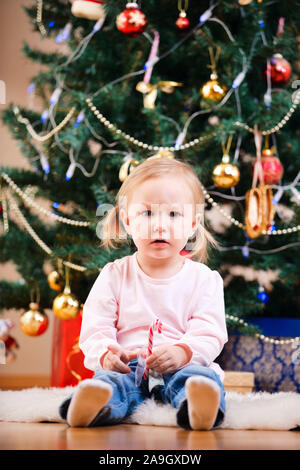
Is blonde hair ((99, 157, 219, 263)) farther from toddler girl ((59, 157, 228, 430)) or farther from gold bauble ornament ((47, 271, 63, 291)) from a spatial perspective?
gold bauble ornament ((47, 271, 63, 291))

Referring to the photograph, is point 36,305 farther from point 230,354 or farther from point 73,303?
point 230,354

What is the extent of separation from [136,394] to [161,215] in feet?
1.01

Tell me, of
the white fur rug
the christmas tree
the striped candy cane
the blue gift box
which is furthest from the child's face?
the blue gift box

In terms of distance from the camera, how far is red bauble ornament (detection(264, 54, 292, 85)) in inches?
61.9

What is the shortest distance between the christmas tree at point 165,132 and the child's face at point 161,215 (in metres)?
0.40

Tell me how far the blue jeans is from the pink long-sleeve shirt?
59mm

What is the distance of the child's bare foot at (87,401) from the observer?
2.79 feet

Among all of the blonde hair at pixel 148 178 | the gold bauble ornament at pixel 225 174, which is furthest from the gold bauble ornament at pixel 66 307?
the gold bauble ornament at pixel 225 174

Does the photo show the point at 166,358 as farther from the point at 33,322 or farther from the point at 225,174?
the point at 33,322

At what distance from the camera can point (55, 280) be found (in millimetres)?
1650

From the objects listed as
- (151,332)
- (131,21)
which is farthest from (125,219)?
(131,21)

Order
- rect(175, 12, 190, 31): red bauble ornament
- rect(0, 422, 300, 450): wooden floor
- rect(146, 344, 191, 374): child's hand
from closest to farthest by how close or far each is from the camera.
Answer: rect(0, 422, 300, 450): wooden floor < rect(146, 344, 191, 374): child's hand < rect(175, 12, 190, 31): red bauble ornament

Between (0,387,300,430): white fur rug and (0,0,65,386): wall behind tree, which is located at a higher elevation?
(0,0,65,386): wall behind tree

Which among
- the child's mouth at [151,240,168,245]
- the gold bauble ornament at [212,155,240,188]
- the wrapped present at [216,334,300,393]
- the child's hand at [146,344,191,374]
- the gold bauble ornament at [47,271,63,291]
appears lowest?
the child's hand at [146,344,191,374]
